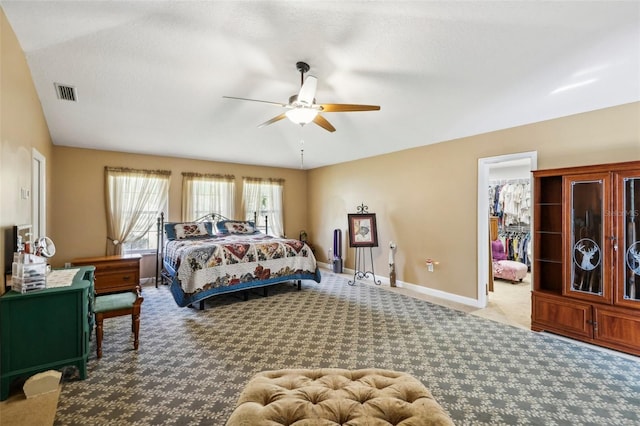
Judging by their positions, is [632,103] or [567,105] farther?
[567,105]

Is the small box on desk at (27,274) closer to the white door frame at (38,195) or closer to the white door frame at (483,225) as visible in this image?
the white door frame at (38,195)

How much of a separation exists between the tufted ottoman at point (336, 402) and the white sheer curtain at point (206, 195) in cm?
522

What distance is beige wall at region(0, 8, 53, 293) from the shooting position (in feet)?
7.25

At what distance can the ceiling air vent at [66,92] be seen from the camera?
134 inches

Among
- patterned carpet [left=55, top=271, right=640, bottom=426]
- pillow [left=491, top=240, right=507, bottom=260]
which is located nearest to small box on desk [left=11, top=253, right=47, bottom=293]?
patterned carpet [left=55, top=271, right=640, bottom=426]

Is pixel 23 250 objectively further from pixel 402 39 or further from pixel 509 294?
pixel 509 294

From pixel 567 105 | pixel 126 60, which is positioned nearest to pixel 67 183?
pixel 126 60

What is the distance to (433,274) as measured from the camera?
487 centimetres

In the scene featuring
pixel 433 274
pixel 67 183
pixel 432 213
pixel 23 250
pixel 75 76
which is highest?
pixel 75 76

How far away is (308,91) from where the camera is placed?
2668 millimetres

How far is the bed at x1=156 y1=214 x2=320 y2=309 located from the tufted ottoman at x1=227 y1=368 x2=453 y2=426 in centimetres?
288

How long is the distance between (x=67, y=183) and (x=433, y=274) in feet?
21.4

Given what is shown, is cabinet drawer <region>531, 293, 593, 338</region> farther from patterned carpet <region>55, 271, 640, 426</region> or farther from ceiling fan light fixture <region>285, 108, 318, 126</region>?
ceiling fan light fixture <region>285, 108, 318, 126</region>

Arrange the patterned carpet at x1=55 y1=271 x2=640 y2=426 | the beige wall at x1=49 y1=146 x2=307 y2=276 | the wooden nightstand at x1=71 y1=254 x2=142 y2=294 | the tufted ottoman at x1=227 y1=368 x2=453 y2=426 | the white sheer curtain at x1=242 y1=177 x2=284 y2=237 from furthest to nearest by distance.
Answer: the white sheer curtain at x1=242 y1=177 x2=284 y2=237, the beige wall at x1=49 y1=146 x2=307 y2=276, the wooden nightstand at x1=71 y1=254 x2=142 y2=294, the patterned carpet at x1=55 y1=271 x2=640 y2=426, the tufted ottoman at x1=227 y1=368 x2=453 y2=426
